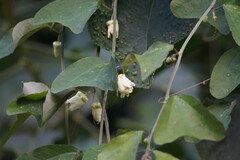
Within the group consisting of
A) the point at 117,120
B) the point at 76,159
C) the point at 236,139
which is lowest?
the point at 117,120

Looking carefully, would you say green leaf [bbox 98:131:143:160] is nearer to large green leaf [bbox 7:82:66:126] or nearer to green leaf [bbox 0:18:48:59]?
large green leaf [bbox 7:82:66:126]

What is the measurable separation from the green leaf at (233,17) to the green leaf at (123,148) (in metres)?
0.19

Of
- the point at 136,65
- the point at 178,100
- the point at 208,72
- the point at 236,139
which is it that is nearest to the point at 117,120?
the point at 208,72

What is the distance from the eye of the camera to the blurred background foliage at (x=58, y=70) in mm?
1080

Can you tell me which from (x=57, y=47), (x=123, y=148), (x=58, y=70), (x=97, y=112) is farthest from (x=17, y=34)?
(x=58, y=70)

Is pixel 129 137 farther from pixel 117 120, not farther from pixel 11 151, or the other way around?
pixel 11 151

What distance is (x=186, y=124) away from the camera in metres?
0.40

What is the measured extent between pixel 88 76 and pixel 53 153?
0.13 metres

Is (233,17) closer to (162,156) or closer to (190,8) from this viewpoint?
Result: (190,8)

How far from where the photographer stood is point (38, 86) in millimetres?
560

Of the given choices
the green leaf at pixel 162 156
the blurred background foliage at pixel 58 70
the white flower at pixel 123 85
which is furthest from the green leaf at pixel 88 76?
the blurred background foliage at pixel 58 70

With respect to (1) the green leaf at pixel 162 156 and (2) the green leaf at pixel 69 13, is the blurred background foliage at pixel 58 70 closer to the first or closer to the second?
(2) the green leaf at pixel 69 13

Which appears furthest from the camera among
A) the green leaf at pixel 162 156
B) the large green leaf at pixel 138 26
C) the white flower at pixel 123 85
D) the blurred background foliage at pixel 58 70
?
the blurred background foliage at pixel 58 70

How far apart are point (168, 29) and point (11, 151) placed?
2.42 feet
